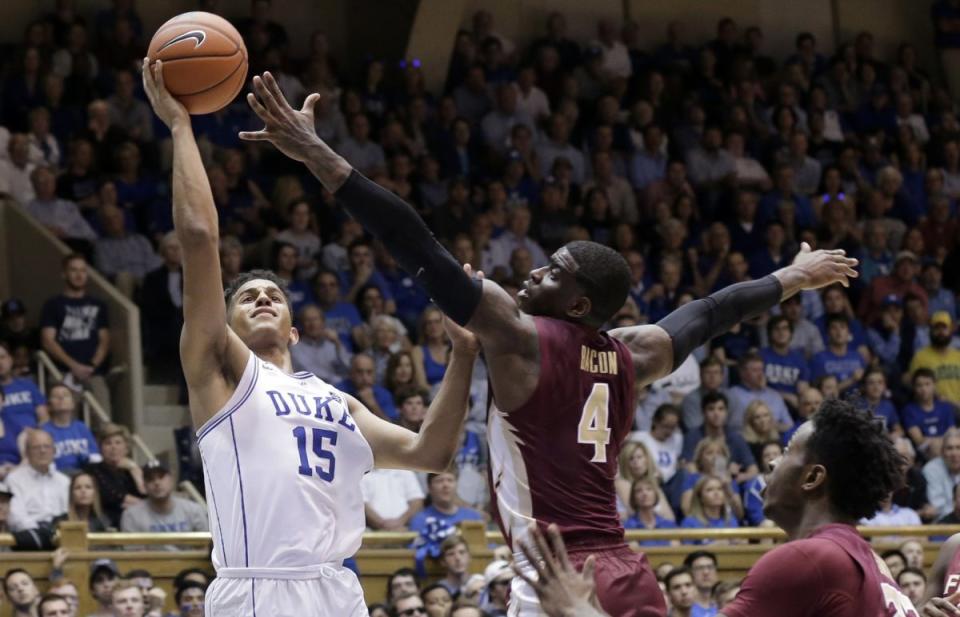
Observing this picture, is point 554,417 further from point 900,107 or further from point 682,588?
point 900,107

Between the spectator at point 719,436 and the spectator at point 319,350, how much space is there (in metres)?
2.77

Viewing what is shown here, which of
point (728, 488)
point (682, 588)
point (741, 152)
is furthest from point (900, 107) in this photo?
point (682, 588)

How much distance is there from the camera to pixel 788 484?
4.38 meters

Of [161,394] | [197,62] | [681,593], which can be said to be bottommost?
[681,593]

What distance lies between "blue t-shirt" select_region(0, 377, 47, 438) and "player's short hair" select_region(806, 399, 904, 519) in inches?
301

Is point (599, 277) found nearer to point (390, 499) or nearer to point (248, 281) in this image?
point (248, 281)

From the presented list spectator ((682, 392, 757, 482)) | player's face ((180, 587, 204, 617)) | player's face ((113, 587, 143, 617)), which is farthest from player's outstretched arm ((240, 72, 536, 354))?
spectator ((682, 392, 757, 482))

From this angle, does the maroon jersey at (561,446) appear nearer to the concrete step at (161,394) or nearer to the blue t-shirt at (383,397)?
the blue t-shirt at (383,397)

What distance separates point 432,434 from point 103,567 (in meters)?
4.53

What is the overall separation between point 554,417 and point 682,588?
565 centimetres

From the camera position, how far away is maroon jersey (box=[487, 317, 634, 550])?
5.04 meters

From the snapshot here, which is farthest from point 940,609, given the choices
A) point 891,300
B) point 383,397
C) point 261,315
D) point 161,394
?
point 891,300

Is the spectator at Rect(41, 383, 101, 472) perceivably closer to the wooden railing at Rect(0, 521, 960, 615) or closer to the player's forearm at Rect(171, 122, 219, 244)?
the wooden railing at Rect(0, 521, 960, 615)

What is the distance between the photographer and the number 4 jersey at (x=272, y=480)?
520 centimetres
